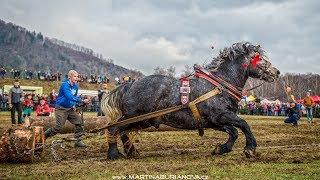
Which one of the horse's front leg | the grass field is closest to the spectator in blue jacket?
the grass field

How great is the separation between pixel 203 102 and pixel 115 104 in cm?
217

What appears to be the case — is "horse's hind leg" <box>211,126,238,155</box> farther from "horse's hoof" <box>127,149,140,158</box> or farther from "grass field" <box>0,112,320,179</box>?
"horse's hoof" <box>127,149,140,158</box>

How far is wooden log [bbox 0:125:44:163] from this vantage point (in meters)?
8.44

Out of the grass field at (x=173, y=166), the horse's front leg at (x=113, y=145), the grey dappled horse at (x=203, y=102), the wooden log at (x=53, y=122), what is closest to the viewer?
the grass field at (x=173, y=166)

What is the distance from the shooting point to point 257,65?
32.7 ft

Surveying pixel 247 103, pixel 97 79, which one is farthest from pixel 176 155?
pixel 97 79

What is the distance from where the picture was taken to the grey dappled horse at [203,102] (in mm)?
8945

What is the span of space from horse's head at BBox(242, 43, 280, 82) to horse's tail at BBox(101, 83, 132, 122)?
3.05m

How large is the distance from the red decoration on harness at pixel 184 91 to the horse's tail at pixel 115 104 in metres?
1.38

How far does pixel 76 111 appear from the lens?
1045cm

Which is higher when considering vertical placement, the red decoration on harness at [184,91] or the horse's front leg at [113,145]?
the red decoration on harness at [184,91]

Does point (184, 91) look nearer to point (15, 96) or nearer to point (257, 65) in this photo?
point (257, 65)

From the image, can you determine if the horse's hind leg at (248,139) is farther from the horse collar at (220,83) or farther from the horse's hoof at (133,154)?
the horse's hoof at (133,154)

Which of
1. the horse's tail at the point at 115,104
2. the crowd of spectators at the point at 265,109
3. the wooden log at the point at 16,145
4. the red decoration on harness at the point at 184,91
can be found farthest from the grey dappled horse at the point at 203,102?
the crowd of spectators at the point at 265,109
